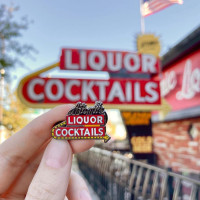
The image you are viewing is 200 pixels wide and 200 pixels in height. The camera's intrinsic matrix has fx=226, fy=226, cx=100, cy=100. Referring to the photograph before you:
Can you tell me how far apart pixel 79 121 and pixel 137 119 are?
804 centimetres

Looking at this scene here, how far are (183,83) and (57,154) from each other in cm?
1023

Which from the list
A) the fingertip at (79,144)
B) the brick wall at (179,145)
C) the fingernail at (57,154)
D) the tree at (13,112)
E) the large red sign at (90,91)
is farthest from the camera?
the tree at (13,112)

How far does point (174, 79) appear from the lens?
37.1ft

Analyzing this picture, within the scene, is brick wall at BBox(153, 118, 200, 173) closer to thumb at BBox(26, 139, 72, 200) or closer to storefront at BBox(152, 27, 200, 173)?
storefront at BBox(152, 27, 200, 173)

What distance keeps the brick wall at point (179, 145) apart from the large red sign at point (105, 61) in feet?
11.0

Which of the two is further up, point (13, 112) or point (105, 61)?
point (105, 61)

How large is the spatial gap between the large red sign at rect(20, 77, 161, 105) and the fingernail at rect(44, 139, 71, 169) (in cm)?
705

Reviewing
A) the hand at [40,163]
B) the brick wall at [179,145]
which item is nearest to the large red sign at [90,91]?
the brick wall at [179,145]

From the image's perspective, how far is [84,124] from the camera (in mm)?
1146

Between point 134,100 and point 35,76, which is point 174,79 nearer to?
point 134,100

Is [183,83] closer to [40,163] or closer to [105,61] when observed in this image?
[105,61]

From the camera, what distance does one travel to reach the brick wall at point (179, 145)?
380 inches

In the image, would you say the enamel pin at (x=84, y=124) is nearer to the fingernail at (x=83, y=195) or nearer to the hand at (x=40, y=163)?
the hand at (x=40, y=163)

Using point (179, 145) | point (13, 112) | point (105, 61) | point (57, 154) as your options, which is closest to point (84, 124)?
point (57, 154)
